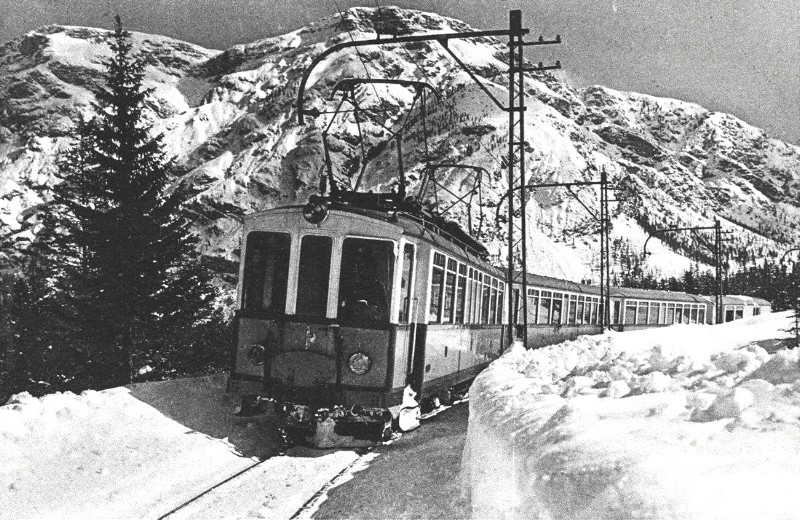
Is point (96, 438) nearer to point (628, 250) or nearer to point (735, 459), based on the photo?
point (735, 459)

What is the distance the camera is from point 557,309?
90.6 ft

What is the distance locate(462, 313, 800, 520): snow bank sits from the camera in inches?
101

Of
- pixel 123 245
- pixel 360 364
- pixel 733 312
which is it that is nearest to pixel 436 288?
pixel 360 364

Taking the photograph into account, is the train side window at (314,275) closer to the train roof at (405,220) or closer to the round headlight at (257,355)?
the train roof at (405,220)

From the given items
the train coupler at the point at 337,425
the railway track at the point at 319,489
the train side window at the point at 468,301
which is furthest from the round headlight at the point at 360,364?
the train side window at the point at 468,301

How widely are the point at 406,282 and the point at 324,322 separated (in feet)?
4.22

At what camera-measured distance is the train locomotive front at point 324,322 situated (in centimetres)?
883

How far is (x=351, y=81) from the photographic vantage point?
11.4 m

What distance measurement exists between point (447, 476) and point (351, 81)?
6883 millimetres

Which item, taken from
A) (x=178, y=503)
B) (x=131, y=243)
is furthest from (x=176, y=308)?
(x=178, y=503)

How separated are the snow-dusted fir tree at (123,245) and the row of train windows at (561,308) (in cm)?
1320

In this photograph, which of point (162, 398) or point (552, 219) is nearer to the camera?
point (162, 398)

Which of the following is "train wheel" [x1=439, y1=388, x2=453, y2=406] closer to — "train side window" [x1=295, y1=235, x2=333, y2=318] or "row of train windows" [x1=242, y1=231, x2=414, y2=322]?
"row of train windows" [x1=242, y1=231, x2=414, y2=322]

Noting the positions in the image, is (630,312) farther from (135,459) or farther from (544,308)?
(135,459)
